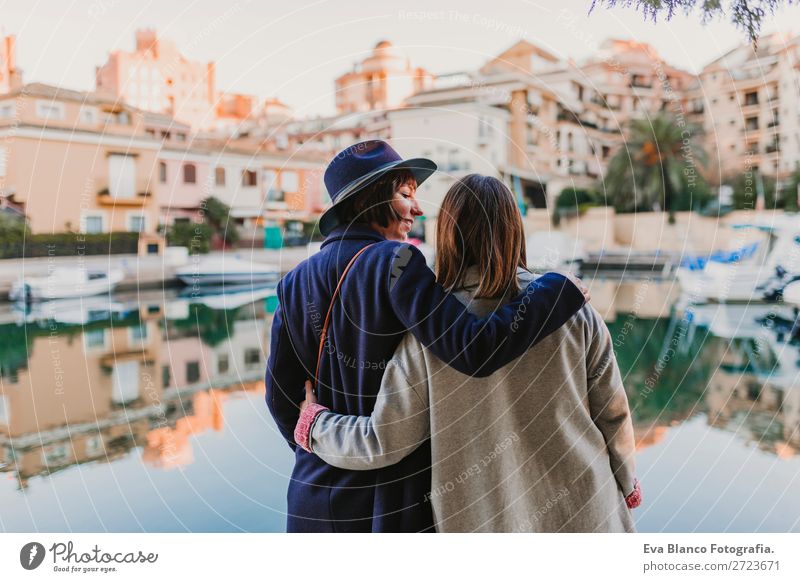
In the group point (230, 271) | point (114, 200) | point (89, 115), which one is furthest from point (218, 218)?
point (230, 271)

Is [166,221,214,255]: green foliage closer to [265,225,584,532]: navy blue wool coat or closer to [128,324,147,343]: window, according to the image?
[265,225,584,532]: navy blue wool coat

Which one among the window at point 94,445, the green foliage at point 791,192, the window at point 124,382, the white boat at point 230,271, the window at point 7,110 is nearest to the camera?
the window at point 7,110

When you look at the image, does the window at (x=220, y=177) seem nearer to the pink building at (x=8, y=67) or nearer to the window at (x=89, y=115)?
the window at (x=89, y=115)

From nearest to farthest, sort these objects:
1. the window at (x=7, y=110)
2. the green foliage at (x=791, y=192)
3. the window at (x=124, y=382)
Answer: the window at (x=7, y=110) < the green foliage at (x=791, y=192) < the window at (x=124, y=382)

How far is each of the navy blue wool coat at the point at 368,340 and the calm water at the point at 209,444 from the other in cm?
69

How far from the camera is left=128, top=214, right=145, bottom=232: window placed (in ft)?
7.59

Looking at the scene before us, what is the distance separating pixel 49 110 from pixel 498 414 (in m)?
1.68

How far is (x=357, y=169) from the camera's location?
1062mm

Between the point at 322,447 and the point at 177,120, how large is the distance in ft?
4.66

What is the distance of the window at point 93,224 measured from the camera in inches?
82.2

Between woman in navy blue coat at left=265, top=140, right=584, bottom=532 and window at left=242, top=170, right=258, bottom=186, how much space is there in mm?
1345

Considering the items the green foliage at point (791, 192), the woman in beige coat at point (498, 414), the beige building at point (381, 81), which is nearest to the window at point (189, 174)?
the beige building at point (381, 81)

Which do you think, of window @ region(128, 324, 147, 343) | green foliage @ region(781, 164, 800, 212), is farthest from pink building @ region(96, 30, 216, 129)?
window @ region(128, 324, 147, 343)

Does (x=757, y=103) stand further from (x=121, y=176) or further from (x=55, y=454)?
(x=55, y=454)
